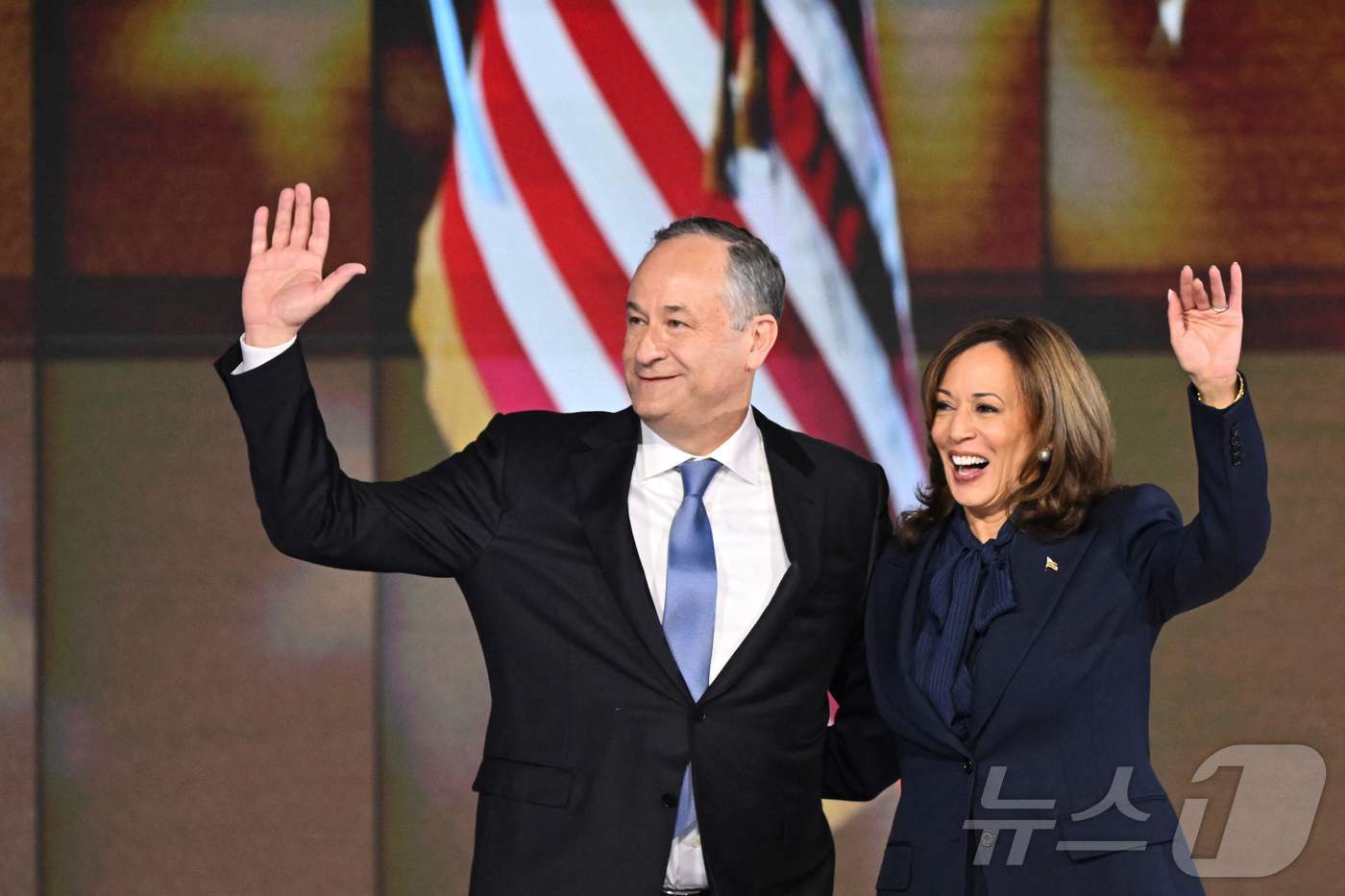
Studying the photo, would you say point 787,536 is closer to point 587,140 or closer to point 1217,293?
point 1217,293

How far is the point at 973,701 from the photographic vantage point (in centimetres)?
206

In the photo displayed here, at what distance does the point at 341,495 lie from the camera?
211 centimetres

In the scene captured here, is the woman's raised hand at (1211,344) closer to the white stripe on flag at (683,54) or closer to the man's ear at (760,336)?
the man's ear at (760,336)

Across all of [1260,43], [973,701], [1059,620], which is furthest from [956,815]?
[1260,43]

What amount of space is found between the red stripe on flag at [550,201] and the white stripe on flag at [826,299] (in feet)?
1.11

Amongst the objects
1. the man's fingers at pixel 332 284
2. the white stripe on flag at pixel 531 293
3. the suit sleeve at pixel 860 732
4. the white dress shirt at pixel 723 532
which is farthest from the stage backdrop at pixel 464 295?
the man's fingers at pixel 332 284

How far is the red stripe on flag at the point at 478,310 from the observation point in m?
3.78

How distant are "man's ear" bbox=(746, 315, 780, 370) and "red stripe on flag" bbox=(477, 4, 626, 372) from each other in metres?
1.46

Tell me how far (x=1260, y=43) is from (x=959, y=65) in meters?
0.72

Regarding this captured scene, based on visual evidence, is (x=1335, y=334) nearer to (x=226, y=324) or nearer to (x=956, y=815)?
(x=956, y=815)

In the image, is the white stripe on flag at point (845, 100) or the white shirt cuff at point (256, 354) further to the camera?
the white stripe on flag at point (845, 100)

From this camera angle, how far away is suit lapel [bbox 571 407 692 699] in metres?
2.12

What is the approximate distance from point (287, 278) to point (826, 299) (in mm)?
1924

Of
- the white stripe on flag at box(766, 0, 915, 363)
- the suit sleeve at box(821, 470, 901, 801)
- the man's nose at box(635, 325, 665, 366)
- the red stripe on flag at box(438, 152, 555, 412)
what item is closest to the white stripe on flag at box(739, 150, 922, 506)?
the white stripe on flag at box(766, 0, 915, 363)
